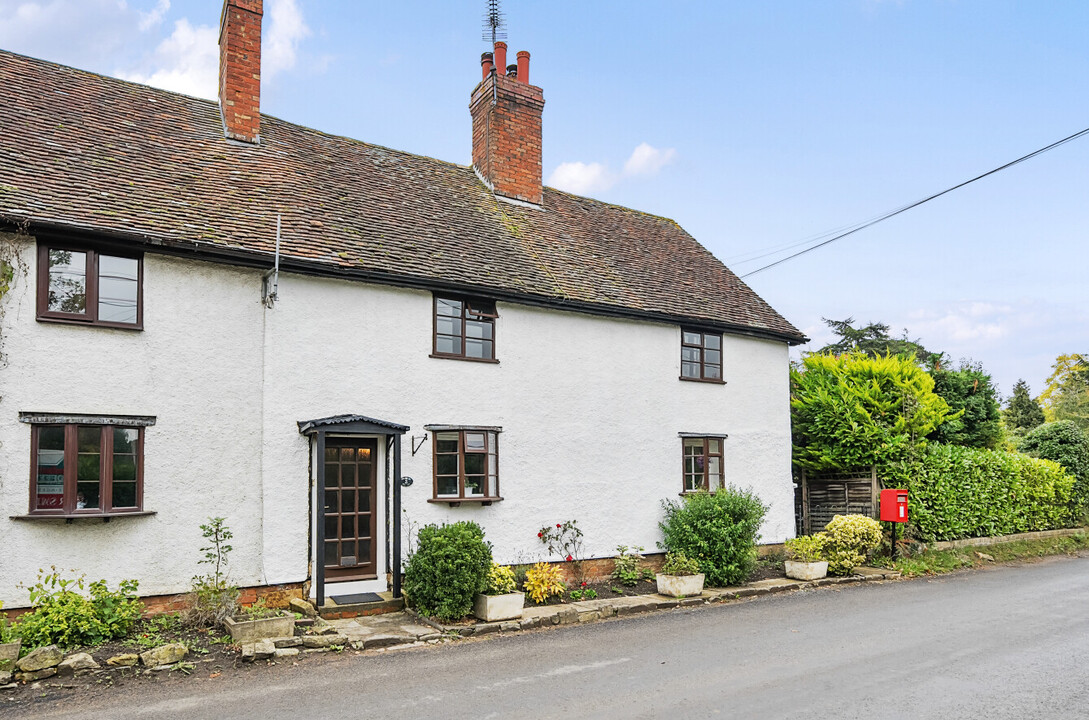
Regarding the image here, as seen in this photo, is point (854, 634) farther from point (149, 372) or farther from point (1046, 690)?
point (149, 372)

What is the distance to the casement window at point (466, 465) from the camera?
13.5m

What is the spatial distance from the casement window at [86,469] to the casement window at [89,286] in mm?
1466

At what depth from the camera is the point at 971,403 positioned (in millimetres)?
22812

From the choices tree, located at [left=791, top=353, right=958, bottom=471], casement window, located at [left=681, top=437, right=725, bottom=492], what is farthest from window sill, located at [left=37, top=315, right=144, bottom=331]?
tree, located at [left=791, top=353, right=958, bottom=471]

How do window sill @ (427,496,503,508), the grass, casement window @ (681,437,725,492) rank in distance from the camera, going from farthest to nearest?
the grass < casement window @ (681,437,725,492) < window sill @ (427,496,503,508)

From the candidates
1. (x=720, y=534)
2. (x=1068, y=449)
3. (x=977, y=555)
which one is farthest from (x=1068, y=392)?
(x=720, y=534)

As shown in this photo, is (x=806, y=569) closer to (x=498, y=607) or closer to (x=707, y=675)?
(x=498, y=607)

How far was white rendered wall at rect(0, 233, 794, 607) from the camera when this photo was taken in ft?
34.4

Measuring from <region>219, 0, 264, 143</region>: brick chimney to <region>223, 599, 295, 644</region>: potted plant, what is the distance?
29.9ft

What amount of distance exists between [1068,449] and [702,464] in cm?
Answer: 1342

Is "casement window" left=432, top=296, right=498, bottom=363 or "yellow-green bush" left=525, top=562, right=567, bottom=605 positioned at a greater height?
"casement window" left=432, top=296, right=498, bottom=363

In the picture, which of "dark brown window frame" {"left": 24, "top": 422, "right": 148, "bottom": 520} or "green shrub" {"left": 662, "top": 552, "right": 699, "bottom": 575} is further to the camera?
"green shrub" {"left": 662, "top": 552, "right": 699, "bottom": 575}

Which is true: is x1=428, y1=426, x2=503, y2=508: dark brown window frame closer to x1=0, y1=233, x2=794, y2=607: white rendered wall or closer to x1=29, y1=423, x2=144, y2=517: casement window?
x1=0, y1=233, x2=794, y2=607: white rendered wall

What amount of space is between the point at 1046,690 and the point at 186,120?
1562 cm
